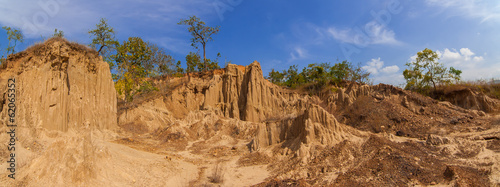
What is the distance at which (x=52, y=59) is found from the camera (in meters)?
14.2

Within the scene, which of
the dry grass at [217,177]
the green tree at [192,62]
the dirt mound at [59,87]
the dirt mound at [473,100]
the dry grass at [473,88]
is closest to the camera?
the dry grass at [217,177]

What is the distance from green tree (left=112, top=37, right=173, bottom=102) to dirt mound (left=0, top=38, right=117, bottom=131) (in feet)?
22.4

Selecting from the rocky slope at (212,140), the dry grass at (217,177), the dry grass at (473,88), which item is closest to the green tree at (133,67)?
the rocky slope at (212,140)

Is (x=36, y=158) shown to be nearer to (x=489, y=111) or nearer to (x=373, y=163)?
(x=373, y=163)

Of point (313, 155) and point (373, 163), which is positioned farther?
point (313, 155)

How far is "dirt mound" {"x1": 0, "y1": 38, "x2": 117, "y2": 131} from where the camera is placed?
38.8 feet

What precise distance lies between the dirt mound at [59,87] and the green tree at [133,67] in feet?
22.4

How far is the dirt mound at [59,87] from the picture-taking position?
11.8m

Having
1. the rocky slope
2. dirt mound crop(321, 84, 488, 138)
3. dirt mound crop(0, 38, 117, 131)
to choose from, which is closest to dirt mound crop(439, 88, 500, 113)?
the rocky slope

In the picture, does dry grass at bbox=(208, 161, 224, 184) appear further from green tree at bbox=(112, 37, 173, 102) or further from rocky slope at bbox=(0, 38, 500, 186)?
green tree at bbox=(112, 37, 173, 102)

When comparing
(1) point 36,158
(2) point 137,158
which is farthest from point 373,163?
(1) point 36,158

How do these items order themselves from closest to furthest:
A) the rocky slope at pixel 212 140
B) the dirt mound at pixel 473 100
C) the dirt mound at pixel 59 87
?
the rocky slope at pixel 212 140 → the dirt mound at pixel 59 87 → the dirt mound at pixel 473 100

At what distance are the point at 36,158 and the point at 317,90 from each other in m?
28.8

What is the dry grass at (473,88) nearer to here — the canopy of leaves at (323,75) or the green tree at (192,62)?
the canopy of leaves at (323,75)
